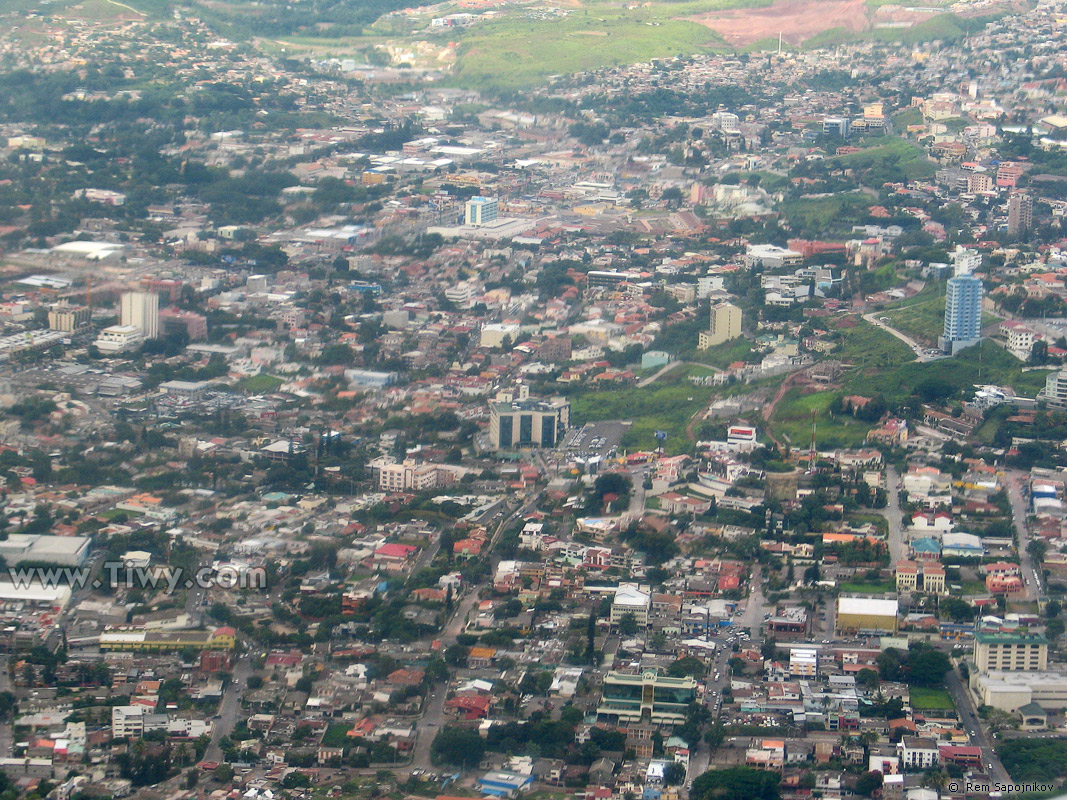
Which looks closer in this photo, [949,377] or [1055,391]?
[1055,391]

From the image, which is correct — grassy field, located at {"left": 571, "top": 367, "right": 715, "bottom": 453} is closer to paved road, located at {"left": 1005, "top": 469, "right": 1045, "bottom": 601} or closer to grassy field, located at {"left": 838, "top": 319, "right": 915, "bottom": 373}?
grassy field, located at {"left": 838, "top": 319, "right": 915, "bottom": 373}

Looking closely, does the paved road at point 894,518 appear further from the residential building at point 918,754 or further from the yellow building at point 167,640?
the yellow building at point 167,640

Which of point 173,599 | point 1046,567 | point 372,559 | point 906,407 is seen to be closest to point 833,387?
point 906,407

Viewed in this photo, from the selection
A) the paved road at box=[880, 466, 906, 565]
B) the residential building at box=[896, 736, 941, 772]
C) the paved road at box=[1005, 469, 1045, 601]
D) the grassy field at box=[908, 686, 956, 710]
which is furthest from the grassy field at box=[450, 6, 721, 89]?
the residential building at box=[896, 736, 941, 772]

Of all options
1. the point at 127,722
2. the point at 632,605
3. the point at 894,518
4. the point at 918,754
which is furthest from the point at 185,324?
the point at 918,754

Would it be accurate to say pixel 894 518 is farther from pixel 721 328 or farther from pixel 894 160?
pixel 894 160
